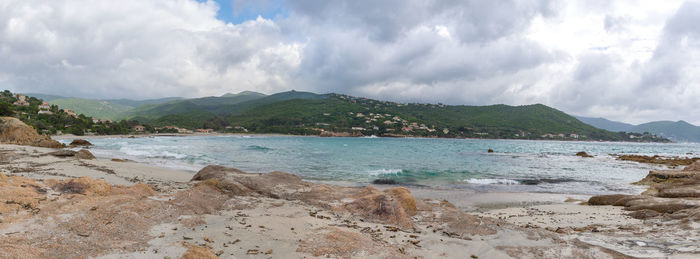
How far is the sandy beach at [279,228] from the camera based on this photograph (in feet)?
16.2

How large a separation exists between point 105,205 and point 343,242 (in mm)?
4898

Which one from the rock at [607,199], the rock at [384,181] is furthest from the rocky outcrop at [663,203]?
the rock at [384,181]

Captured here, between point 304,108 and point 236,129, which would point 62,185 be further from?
point 304,108

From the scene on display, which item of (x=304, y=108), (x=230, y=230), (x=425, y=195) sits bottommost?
(x=425, y=195)

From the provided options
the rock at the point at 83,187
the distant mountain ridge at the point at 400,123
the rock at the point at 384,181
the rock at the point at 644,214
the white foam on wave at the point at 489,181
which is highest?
the distant mountain ridge at the point at 400,123

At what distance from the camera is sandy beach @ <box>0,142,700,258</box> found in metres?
4.93

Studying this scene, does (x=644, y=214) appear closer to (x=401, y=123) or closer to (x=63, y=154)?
(x=63, y=154)

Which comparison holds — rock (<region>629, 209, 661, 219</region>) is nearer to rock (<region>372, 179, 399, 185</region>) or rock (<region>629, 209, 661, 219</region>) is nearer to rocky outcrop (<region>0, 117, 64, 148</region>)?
rock (<region>372, 179, 399, 185</region>)

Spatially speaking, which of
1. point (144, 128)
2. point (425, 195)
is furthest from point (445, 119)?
point (425, 195)

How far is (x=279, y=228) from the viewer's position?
6.31 m

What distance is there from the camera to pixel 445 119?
185 metres

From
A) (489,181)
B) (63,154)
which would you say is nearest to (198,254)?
(489,181)

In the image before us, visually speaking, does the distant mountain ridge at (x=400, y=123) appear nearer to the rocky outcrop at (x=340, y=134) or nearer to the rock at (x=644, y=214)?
the rocky outcrop at (x=340, y=134)

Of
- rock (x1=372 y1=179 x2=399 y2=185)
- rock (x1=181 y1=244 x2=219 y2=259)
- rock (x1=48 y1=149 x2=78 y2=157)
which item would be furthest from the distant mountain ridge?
rock (x1=181 y1=244 x2=219 y2=259)
